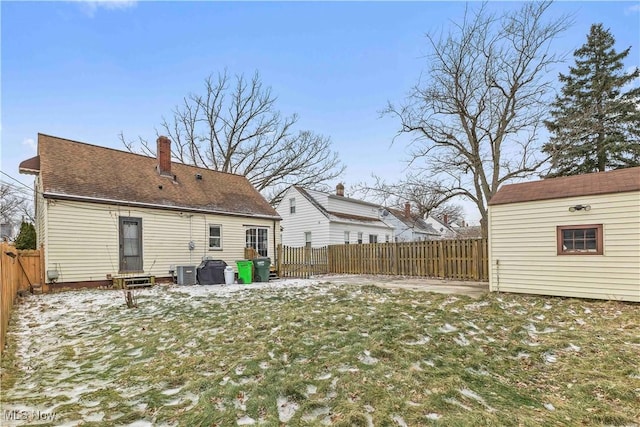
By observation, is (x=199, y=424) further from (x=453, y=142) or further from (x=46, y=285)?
(x=453, y=142)

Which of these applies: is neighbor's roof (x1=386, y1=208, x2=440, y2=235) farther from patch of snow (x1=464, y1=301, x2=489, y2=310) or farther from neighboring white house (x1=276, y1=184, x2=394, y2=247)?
patch of snow (x1=464, y1=301, x2=489, y2=310)

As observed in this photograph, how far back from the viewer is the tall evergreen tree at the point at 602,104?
23.1m

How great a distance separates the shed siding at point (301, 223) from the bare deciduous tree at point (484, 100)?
24.2 ft

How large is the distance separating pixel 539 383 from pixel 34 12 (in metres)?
12.7

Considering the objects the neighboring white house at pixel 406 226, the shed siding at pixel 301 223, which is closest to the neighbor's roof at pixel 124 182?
the shed siding at pixel 301 223

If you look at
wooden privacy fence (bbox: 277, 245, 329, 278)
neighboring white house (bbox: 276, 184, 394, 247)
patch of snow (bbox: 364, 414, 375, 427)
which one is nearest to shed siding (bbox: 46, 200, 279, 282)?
wooden privacy fence (bbox: 277, 245, 329, 278)

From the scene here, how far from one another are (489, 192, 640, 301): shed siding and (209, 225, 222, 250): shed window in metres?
11.4

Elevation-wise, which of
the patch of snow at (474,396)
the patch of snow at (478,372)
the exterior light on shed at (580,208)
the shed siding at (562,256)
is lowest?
the patch of snow at (478,372)

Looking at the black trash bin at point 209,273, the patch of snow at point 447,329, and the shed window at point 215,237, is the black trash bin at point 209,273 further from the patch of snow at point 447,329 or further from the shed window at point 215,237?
the patch of snow at point 447,329

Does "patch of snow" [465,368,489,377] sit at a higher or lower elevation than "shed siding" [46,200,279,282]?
lower

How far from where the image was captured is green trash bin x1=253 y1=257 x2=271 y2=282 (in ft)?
47.6

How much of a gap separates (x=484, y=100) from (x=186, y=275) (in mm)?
16557

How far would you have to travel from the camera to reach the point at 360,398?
12.4ft

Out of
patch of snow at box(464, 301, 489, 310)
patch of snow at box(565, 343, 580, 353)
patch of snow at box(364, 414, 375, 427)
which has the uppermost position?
patch of snow at box(364, 414, 375, 427)
